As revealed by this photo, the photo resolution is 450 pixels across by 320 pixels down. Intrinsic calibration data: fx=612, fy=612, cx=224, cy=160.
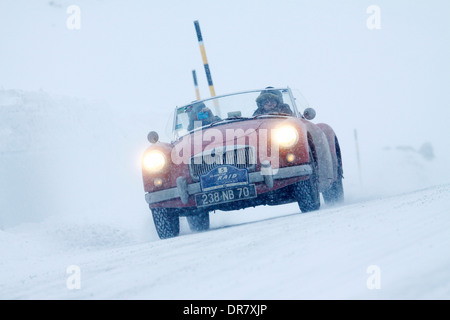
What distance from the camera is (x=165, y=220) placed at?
6320 mm

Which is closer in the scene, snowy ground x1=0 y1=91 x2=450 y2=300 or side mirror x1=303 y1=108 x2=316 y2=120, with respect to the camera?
snowy ground x1=0 y1=91 x2=450 y2=300

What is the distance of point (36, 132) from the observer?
20.6 m

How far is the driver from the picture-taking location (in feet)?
23.1

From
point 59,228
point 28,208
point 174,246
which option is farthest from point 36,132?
point 174,246

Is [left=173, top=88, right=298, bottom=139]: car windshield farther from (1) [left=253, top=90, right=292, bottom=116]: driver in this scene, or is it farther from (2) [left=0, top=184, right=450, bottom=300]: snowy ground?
(2) [left=0, top=184, right=450, bottom=300]: snowy ground

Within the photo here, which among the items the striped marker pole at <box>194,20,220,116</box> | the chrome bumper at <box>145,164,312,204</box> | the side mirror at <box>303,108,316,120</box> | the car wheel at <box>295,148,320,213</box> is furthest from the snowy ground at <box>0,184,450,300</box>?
the striped marker pole at <box>194,20,220,116</box>

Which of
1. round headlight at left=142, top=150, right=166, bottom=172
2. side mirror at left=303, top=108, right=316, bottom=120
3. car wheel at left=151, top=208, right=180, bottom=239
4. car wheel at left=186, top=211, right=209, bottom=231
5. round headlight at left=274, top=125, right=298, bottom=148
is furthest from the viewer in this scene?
car wheel at left=186, top=211, right=209, bottom=231

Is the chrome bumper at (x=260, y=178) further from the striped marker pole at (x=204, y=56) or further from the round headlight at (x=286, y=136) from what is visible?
the striped marker pole at (x=204, y=56)

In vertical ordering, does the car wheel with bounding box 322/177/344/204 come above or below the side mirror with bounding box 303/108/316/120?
below

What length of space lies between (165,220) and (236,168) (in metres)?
1.12

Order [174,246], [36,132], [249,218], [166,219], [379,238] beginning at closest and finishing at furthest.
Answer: [379,238], [174,246], [166,219], [249,218], [36,132]
